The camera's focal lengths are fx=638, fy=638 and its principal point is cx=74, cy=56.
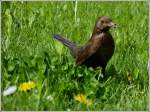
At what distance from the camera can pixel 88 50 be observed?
5.38 metres

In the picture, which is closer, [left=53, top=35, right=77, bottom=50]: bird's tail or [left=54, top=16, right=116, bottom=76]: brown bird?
[left=54, top=16, right=116, bottom=76]: brown bird

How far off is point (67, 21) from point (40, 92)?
182 centimetres

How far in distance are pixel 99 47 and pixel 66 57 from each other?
32cm

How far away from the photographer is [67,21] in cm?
655

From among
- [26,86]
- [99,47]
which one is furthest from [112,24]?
[26,86]

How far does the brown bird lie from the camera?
17.5 feet

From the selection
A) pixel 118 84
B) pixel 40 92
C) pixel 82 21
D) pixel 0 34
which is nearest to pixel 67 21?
pixel 82 21

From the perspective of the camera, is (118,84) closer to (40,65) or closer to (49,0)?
(40,65)

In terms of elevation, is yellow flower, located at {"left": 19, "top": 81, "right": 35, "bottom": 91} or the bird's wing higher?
the bird's wing

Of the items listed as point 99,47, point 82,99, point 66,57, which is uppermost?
point 99,47

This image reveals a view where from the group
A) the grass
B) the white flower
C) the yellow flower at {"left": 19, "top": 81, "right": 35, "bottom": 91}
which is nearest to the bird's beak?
the grass

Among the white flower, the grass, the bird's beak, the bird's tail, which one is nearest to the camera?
the white flower

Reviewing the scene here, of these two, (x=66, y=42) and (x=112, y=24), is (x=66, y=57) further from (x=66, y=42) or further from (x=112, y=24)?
(x=112, y=24)

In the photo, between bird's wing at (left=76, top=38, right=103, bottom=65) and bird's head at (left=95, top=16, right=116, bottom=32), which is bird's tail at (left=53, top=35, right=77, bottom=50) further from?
bird's head at (left=95, top=16, right=116, bottom=32)
